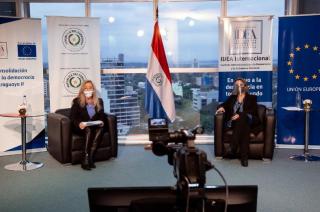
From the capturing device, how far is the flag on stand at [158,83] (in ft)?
20.8

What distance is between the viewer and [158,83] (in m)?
6.38

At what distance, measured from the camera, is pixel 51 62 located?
6.05 metres

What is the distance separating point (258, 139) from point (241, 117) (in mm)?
418

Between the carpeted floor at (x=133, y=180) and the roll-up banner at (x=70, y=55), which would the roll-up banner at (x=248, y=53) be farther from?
the roll-up banner at (x=70, y=55)

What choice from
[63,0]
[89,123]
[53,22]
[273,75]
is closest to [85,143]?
[89,123]

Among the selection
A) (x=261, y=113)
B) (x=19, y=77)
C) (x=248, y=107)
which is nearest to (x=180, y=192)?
(x=248, y=107)

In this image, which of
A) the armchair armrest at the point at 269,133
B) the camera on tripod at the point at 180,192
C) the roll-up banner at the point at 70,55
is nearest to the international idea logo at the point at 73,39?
the roll-up banner at the point at 70,55

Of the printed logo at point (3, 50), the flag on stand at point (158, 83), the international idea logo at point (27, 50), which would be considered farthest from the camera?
the flag on stand at point (158, 83)

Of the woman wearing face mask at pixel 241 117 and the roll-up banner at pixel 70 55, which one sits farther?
the roll-up banner at pixel 70 55

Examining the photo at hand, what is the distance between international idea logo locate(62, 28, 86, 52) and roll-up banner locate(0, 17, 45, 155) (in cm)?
38

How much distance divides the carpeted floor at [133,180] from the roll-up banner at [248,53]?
1154mm

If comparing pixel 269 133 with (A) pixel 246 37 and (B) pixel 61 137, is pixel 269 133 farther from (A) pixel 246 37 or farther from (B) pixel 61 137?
(B) pixel 61 137

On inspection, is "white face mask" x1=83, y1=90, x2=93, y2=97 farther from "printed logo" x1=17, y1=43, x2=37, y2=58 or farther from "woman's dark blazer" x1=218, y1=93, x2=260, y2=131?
"woman's dark blazer" x1=218, y1=93, x2=260, y2=131

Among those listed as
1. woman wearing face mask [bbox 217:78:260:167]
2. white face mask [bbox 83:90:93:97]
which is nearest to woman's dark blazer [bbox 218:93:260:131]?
woman wearing face mask [bbox 217:78:260:167]
